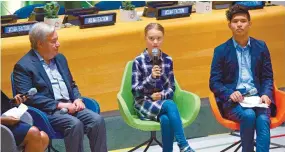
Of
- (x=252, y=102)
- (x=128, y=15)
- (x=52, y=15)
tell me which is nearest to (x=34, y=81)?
(x=52, y=15)

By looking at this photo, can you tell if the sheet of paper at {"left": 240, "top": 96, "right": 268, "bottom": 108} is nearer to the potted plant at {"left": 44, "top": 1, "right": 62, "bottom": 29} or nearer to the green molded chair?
the green molded chair

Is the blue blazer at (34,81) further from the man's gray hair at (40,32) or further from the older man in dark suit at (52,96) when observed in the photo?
the man's gray hair at (40,32)

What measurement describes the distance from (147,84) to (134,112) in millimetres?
310

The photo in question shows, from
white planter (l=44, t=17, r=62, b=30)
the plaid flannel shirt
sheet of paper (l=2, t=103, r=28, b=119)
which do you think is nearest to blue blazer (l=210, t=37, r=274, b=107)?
the plaid flannel shirt

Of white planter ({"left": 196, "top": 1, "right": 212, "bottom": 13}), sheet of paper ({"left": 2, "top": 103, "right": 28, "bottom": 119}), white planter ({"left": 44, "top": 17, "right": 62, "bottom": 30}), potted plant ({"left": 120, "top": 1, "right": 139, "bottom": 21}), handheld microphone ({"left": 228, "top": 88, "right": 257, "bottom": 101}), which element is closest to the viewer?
sheet of paper ({"left": 2, "top": 103, "right": 28, "bottom": 119})

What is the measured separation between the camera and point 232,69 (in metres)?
6.09

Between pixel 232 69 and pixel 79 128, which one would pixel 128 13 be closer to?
pixel 232 69

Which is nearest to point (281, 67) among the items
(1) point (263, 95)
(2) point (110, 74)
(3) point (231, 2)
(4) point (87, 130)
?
(3) point (231, 2)

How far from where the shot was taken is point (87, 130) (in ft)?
18.8

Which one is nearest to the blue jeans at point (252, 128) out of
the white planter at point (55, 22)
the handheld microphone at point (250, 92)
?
the handheld microphone at point (250, 92)

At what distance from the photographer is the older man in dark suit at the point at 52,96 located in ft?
18.4

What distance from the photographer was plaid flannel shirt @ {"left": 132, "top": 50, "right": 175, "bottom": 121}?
19.6 ft

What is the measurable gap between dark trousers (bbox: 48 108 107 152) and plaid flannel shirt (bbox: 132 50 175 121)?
452 mm

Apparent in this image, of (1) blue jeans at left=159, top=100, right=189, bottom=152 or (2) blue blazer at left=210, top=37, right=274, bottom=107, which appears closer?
(1) blue jeans at left=159, top=100, right=189, bottom=152
